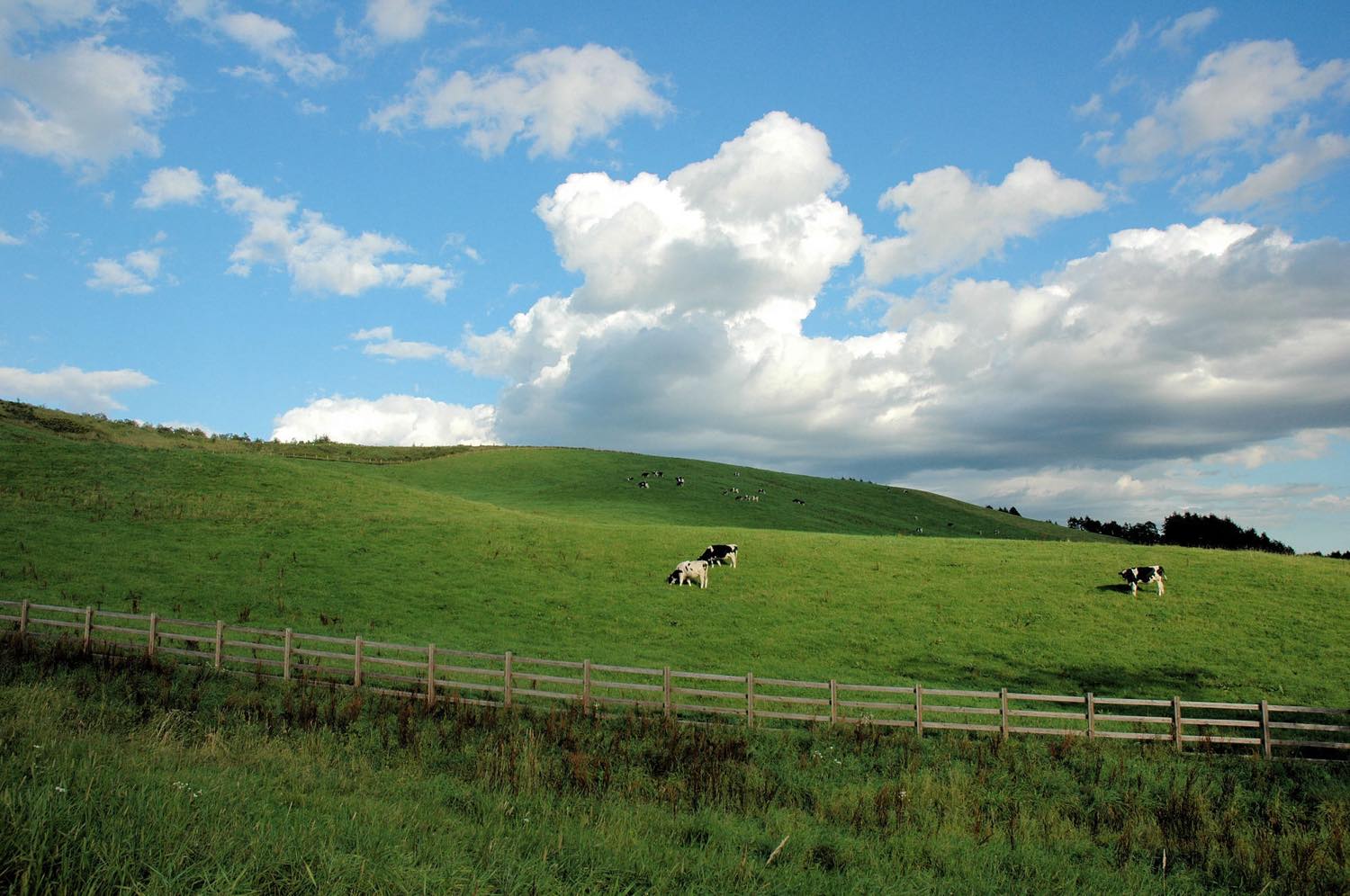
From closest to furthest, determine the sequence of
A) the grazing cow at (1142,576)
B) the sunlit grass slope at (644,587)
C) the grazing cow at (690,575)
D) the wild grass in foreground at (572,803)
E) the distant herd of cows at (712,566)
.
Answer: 1. the wild grass in foreground at (572,803)
2. the sunlit grass slope at (644,587)
3. the grazing cow at (1142,576)
4. the distant herd of cows at (712,566)
5. the grazing cow at (690,575)

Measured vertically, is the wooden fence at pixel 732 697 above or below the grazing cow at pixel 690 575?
below

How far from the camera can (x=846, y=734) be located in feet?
58.6

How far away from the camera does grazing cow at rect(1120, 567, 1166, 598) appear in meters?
35.3

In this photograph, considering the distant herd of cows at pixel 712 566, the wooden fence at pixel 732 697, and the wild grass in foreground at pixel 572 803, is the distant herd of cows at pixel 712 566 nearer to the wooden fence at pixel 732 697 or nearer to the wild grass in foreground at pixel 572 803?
the wooden fence at pixel 732 697

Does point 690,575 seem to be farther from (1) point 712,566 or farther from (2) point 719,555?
(2) point 719,555

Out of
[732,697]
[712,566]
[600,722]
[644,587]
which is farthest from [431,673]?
[712,566]

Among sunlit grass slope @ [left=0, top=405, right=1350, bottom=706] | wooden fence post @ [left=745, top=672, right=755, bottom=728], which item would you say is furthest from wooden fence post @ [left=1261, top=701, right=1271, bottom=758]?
wooden fence post @ [left=745, top=672, right=755, bottom=728]

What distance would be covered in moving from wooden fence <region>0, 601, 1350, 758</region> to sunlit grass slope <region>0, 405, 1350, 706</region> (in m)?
2.90

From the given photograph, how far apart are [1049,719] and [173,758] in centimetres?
2026

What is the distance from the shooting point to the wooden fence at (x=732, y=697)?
18500 millimetres

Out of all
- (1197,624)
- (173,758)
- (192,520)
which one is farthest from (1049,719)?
(192,520)

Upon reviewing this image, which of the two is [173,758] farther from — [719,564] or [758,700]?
[719,564]

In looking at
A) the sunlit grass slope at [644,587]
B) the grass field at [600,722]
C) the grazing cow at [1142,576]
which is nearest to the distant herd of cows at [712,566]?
the grazing cow at [1142,576]

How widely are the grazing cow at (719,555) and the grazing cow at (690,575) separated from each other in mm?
2921
